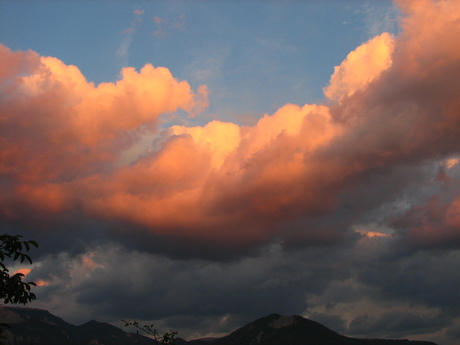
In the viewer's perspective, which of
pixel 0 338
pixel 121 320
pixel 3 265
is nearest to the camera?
pixel 0 338

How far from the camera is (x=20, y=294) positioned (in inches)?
805

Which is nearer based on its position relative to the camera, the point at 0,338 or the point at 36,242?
the point at 0,338

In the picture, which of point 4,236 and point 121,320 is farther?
point 121,320

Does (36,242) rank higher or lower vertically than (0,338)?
higher

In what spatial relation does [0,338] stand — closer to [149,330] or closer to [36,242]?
[36,242]

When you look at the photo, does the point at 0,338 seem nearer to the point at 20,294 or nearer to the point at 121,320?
the point at 20,294

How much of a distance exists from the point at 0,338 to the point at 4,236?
268 inches

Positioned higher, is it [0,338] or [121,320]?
[121,320]

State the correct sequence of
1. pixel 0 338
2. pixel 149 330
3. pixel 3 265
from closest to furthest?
1. pixel 0 338
2. pixel 3 265
3. pixel 149 330

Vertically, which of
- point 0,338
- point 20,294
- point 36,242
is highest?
point 36,242

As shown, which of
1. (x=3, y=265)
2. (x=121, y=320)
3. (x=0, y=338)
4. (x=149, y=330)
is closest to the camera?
(x=0, y=338)

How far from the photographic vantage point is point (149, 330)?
141 feet

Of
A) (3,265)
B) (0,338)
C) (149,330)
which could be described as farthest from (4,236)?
(149,330)

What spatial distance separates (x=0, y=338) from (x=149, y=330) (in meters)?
30.1
